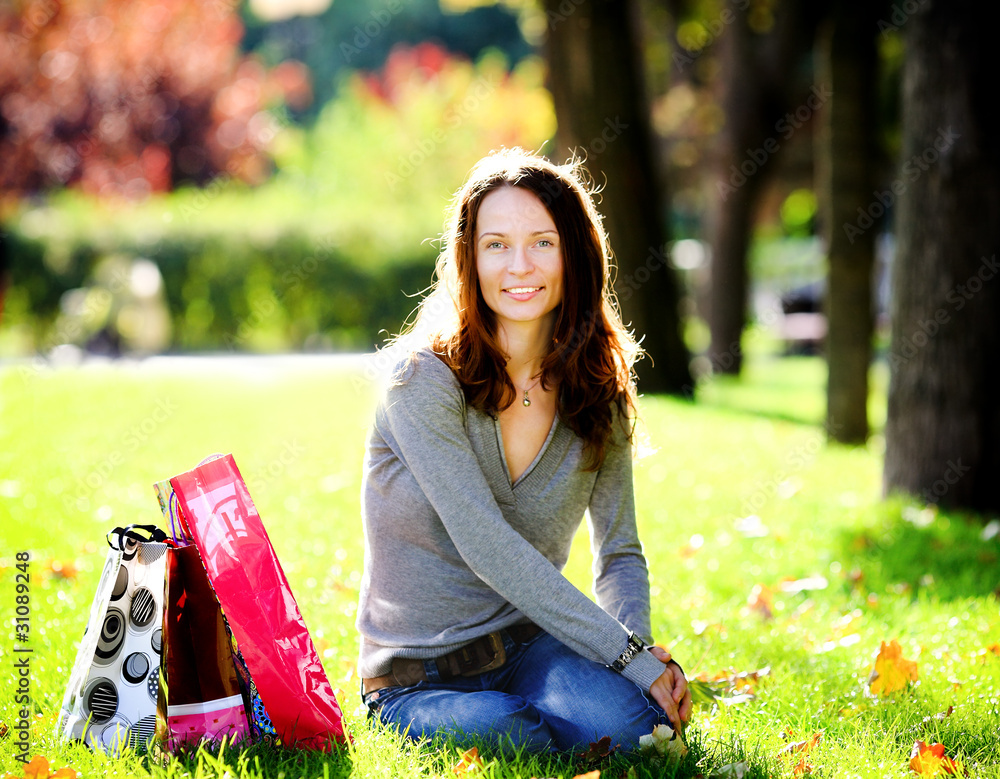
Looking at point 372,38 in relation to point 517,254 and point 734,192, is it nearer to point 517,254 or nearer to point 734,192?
point 734,192

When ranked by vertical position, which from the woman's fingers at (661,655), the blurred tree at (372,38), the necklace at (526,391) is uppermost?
the blurred tree at (372,38)

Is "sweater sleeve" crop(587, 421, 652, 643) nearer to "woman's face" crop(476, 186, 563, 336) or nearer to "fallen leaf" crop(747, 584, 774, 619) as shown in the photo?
"woman's face" crop(476, 186, 563, 336)

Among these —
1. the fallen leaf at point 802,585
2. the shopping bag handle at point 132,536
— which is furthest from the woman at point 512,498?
the fallen leaf at point 802,585

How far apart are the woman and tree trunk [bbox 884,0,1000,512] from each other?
3054 mm

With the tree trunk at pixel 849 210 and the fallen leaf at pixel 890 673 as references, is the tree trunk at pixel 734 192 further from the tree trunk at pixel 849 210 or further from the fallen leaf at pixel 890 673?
the fallen leaf at pixel 890 673

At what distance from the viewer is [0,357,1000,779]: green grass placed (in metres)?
2.43

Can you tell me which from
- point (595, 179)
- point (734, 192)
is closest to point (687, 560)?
point (595, 179)

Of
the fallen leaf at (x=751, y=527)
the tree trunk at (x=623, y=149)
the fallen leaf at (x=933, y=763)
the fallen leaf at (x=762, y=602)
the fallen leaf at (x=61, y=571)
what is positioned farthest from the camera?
the tree trunk at (x=623, y=149)

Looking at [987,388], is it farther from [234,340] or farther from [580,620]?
[234,340]

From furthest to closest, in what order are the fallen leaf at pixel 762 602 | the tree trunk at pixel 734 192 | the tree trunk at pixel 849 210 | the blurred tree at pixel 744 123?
1. the tree trunk at pixel 734 192
2. the blurred tree at pixel 744 123
3. the tree trunk at pixel 849 210
4. the fallen leaf at pixel 762 602

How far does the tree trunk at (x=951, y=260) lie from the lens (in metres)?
4.97

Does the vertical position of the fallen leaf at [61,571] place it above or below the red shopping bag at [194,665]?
below

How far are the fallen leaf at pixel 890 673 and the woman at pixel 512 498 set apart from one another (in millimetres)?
825

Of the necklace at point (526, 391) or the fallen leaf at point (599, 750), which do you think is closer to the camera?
the fallen leaf at point (599, 750)
